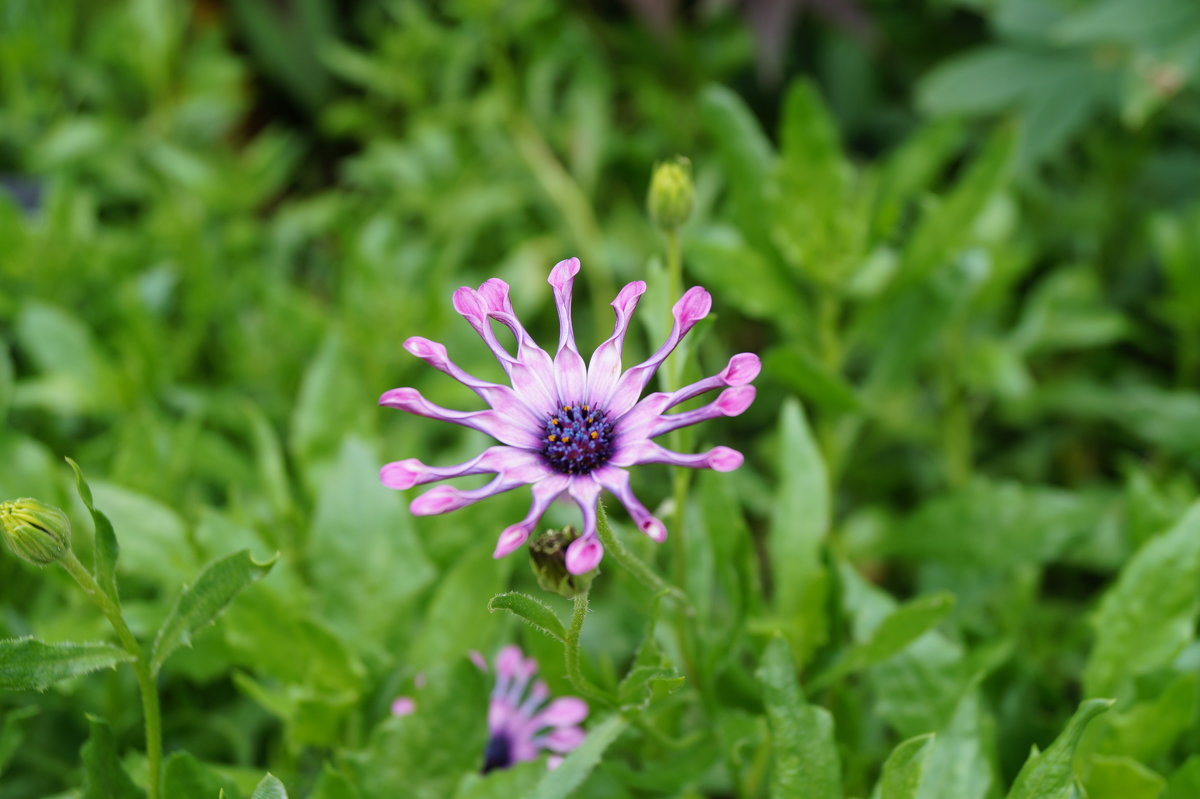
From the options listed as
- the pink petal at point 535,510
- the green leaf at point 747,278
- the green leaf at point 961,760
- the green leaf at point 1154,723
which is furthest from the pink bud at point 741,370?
the green leaf at point 747,278

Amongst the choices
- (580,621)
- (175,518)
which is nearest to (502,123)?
(175,518)

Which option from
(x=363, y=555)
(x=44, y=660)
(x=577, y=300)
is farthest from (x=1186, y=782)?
(x=577, y=300)

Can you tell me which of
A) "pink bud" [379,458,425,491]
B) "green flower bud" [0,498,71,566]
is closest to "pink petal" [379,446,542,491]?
"pink bud" [379,458,425,491]

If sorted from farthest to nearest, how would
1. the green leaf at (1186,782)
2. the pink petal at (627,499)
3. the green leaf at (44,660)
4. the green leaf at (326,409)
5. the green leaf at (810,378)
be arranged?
the green leaf at (326,409) < the green leaf at (810,378) < the green leaf at (1186,782) < the green leaf at (44,660) < the pink petal at (627,499)

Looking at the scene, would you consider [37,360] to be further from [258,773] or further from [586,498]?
[586,498]

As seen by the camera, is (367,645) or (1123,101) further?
(1123,101)

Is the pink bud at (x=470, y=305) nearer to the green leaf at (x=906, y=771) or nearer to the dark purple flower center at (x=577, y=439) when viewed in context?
the dark purple flower center at (x=577, y=439)
